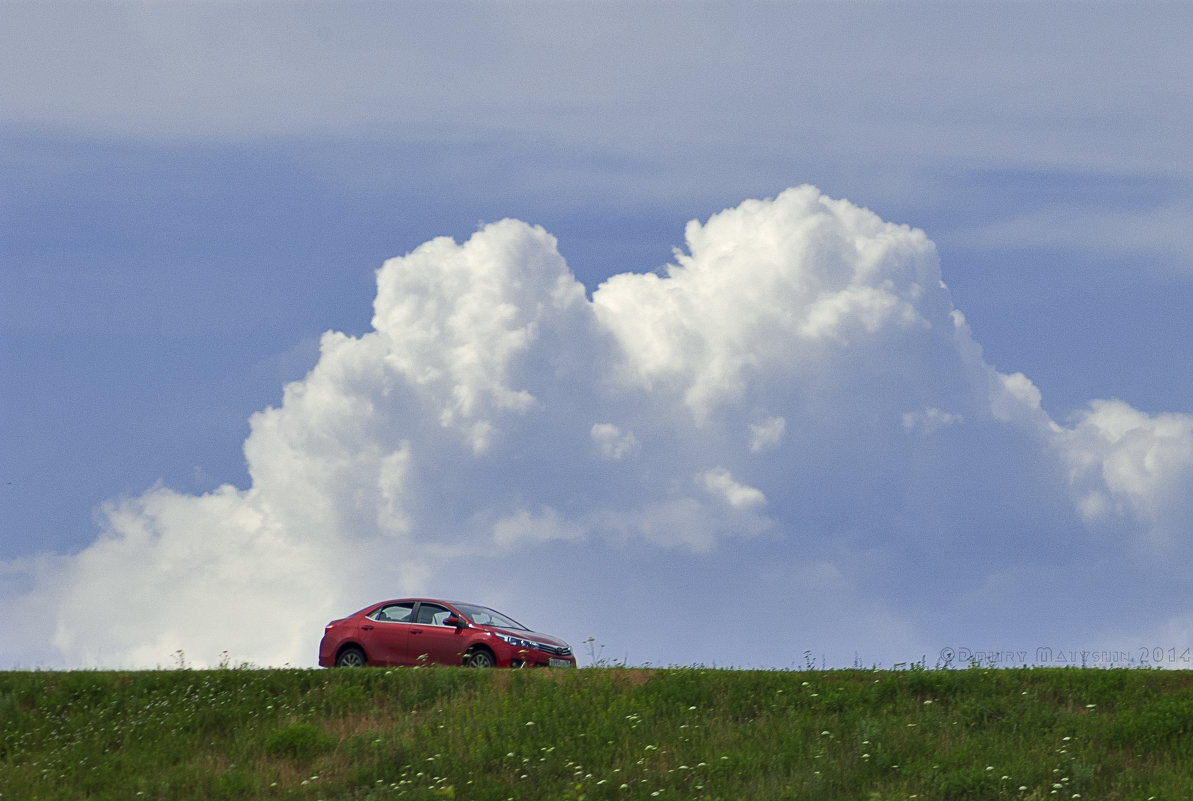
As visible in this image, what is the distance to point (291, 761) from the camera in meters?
18.8

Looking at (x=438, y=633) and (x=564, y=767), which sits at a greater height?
(x=438, y=633)

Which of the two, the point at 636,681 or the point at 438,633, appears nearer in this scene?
the point at 636,681

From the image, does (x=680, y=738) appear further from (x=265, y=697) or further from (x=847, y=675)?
(x=265, y=697)

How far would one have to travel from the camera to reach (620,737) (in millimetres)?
18234

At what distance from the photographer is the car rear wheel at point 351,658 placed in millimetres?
24297

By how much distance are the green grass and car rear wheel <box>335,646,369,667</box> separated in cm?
266

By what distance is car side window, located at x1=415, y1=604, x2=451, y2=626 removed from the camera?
2362cm

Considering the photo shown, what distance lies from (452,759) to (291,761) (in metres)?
2.66

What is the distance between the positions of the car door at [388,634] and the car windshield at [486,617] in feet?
3.74

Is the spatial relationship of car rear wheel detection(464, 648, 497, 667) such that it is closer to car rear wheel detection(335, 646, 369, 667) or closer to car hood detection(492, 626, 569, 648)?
car hood detection(492, 626, 569, 648)

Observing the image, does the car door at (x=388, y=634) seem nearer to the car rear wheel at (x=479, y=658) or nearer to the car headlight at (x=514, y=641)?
the car rear wheel at (x=479, y=658)

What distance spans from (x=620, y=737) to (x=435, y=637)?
6274 mm

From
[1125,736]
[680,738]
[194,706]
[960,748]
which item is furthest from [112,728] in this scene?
[1125,736]

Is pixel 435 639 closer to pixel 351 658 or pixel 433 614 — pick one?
pixel 433 614
